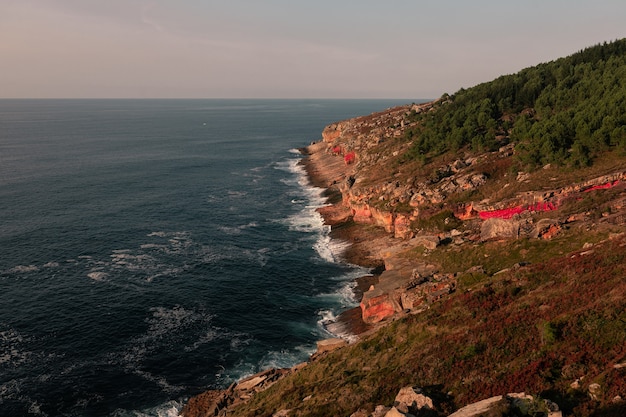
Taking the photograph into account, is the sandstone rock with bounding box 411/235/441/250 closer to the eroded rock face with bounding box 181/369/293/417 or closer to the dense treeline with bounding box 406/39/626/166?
the dense treeline with bounding box 406/39/626/166

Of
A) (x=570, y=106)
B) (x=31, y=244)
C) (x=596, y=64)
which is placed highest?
(x=596, y=64)

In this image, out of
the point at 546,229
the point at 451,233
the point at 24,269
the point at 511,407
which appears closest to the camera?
the point at 511,407

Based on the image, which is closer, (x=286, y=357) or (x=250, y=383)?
(x=250, y=383)

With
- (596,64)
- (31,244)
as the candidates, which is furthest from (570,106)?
(31,244)

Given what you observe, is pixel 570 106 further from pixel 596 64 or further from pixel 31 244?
pixel 31 244

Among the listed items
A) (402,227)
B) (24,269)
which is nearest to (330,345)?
(402,227)

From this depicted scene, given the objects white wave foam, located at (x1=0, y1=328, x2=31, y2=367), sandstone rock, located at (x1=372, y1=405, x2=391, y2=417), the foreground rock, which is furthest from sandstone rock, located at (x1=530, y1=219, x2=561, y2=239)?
white wave foam, located at (x1=0, y1=328, x2=31, y2=367)

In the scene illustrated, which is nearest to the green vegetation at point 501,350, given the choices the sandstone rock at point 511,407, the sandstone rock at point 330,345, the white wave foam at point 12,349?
the sandstone rock at point 511,407

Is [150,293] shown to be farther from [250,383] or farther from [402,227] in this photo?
[402,227]
